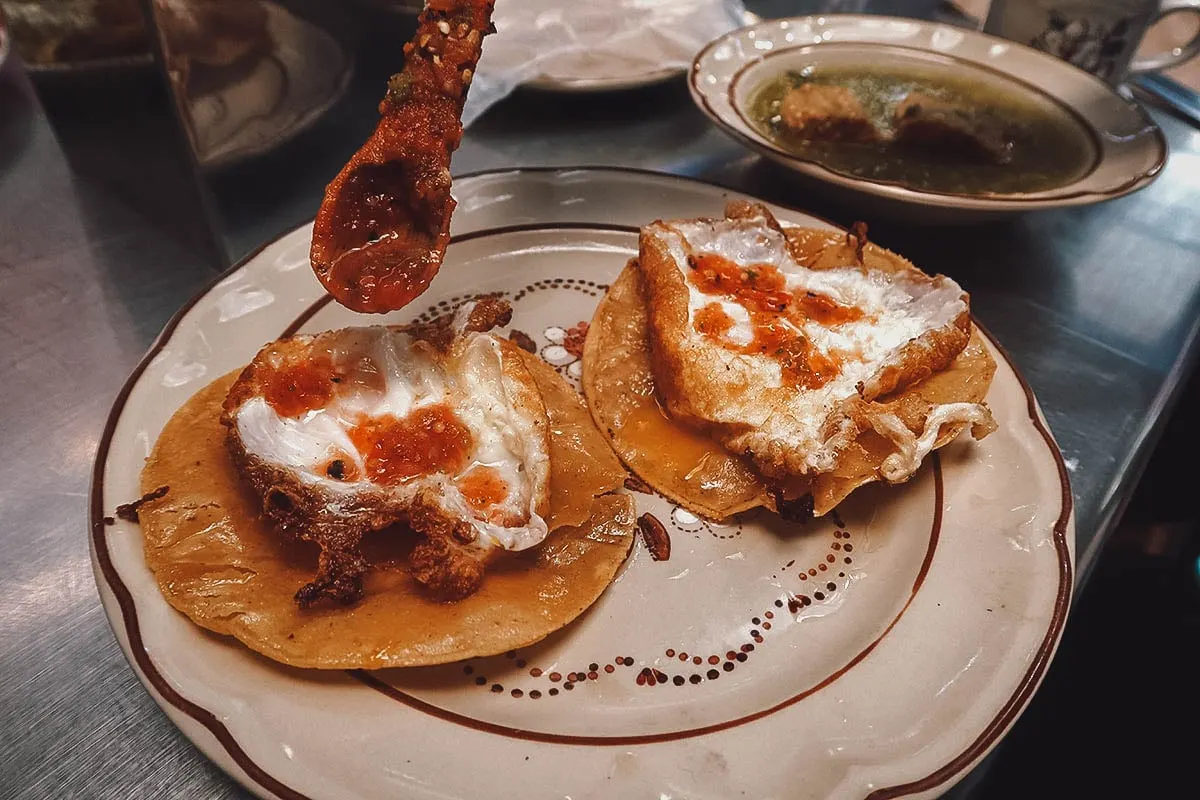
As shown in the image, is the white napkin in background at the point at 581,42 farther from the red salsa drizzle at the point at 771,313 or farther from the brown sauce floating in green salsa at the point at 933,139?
the red salsa drizzle at the point at 771,313

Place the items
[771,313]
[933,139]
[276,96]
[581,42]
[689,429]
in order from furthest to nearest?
[581,42] < [933,139] < [276,96] < [771,313] < [689,429]

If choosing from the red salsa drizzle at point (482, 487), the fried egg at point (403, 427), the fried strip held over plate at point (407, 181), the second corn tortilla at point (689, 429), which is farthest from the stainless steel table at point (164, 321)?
the fried strip held over plate at point (407, 181)

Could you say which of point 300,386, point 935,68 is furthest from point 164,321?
point 935,68

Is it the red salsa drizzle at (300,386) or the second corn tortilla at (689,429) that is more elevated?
the red salsa drizzle at (300,386)

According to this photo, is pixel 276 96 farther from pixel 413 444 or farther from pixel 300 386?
pixel 413 444

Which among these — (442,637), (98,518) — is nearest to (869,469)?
(442,637)

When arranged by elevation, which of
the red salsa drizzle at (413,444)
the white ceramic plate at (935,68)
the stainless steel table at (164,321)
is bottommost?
the stainless steel table at (164,321)

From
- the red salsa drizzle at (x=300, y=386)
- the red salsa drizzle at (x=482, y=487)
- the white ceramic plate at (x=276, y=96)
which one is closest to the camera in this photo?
the red salsa drizzle at (x=482, y=487)
